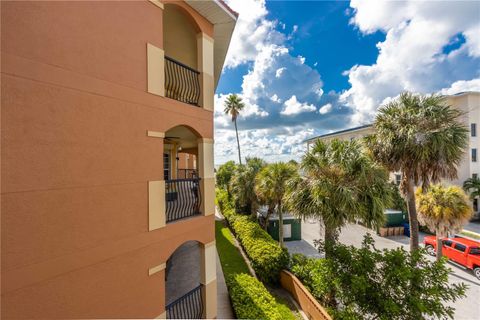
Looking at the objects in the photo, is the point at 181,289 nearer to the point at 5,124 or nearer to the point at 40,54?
the point at 5,124

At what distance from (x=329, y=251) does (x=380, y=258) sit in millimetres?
1853

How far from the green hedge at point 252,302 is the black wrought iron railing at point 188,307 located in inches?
Answer: 110

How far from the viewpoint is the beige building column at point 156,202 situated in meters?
4.66

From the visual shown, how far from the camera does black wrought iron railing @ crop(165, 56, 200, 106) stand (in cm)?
559

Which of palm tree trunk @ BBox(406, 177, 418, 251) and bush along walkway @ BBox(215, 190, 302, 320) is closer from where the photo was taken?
bush along walkway @ BBox(215, 190, 302, 320)

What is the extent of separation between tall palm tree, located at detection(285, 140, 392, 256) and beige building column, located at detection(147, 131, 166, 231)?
21.6 ft

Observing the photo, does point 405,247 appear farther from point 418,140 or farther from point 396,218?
point 418,140

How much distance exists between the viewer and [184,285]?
9023 mm

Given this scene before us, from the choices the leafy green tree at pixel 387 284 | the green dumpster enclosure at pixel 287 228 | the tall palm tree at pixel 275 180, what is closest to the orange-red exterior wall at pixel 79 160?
the leafy green tree at pixel 387 284

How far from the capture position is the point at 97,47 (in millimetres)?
3977

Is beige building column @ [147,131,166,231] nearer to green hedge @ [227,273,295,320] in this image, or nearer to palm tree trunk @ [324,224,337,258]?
green hedge @ [227,273,295,320]

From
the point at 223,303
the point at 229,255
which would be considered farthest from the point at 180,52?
the point at 229,255

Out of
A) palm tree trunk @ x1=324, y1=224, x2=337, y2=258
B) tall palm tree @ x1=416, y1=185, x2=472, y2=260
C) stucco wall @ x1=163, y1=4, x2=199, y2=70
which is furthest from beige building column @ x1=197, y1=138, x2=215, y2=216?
tall palm tree @ x1=416, y1=185, x2=472, y2=260

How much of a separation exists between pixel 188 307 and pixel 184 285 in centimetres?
360
